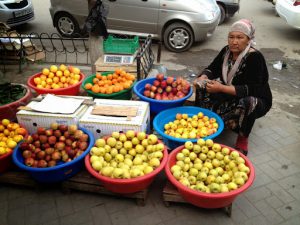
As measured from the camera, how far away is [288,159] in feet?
12.5

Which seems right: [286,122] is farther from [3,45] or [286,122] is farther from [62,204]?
[3,45]

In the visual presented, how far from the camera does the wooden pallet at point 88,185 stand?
3.10 m

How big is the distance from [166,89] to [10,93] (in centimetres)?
233

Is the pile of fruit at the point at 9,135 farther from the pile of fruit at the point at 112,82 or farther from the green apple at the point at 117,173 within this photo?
the green apple at the point at 117,173

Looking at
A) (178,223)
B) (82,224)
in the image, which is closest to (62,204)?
(82,224)

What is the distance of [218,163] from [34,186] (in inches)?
82.2

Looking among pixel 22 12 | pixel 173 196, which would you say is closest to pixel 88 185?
Result: pixel 173 196

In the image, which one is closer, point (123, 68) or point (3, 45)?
point (123, 68)

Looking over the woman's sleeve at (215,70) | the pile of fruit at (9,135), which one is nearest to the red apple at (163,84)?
the woman's sleeve at (215,70)

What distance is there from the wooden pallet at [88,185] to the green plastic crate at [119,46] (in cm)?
247

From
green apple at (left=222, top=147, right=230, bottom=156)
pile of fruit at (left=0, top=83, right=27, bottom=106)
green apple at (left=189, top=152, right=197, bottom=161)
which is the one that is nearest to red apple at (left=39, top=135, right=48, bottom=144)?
pile of fruit at (left=0, top=83, right=27, bottom=106)

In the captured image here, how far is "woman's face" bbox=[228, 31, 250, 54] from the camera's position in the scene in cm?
344

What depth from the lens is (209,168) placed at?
301cm

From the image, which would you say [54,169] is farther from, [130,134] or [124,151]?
[130,134]
